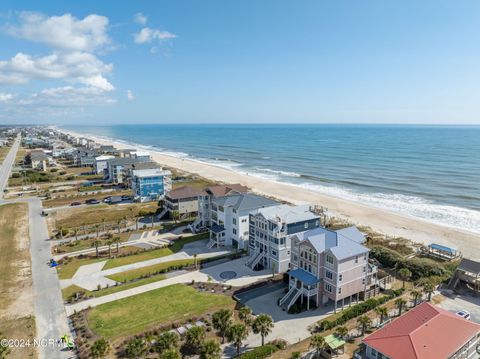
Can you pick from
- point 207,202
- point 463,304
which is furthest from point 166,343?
point 207,202

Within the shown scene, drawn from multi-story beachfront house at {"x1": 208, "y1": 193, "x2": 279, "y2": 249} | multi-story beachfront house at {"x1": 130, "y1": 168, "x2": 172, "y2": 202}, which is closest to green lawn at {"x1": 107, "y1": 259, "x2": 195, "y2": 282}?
multi-story beachfront house at {"x1": 208, "y1": 193, "x2": 279, "y2": 249}

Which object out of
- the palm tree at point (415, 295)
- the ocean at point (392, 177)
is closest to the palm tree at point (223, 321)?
the palm tree at point (415, 295)

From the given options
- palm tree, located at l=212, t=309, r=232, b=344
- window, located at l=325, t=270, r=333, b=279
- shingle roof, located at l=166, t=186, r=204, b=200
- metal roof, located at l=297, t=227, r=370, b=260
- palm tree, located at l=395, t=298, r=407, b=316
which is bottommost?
palm tree, located at l=395, t=298, r=407, b=316

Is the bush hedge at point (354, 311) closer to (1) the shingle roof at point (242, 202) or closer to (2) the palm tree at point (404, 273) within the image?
(2) the palm tree at point (404, 273)

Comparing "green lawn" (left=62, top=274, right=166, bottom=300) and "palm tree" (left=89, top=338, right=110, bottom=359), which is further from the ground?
"palm tree" (left=89, top=338, right=110, bottom=359)

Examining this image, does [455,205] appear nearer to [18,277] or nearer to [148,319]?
[148,319]

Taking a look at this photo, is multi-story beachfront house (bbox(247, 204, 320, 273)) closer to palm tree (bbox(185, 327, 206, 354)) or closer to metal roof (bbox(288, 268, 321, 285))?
metal roof (bbox(288, 268, 321, 285))

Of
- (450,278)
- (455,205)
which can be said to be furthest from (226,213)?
(455,205)

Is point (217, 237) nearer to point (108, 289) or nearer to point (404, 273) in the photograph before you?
point (108, 289)
